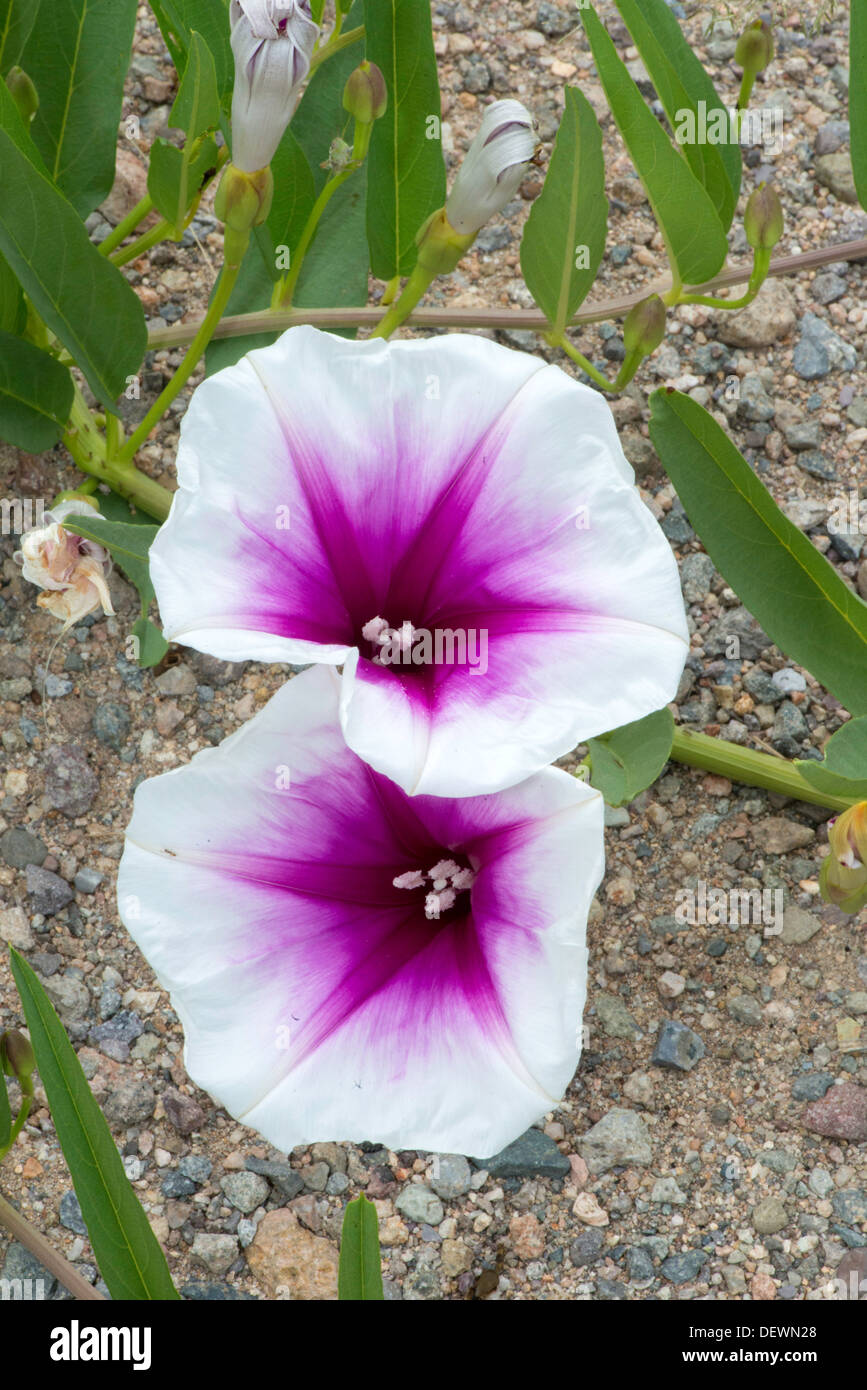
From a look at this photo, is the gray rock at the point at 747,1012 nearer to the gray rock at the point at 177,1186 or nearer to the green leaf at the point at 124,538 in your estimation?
the gray rock at the point at 177,1186

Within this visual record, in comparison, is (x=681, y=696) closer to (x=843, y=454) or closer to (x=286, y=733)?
(x=843, y=454)

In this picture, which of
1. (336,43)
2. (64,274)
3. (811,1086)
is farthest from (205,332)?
(811,1086)

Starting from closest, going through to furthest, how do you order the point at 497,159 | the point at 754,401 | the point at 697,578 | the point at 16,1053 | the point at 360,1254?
1. the point at 360,1254
2. the point at 497,159
3. the point at 16,1053
4. the point at 697,578
5. the point at 754,401

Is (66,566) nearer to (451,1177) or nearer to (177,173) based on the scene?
(177,173)

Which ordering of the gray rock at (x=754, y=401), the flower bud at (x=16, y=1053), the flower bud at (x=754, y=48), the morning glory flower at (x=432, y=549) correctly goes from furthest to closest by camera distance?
the gray rock at (x=754, y=401) → the flower bud at (x=754, y=48) → the flower bud at (x=16, y=1053) → the morning glory flower at (x=432, y=549)

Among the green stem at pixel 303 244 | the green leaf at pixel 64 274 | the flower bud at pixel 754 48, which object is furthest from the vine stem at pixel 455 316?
the flower bud at pixel 754 48

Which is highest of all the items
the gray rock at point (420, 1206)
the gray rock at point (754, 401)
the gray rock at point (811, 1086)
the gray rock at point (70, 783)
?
the gray rock at point (754, 401)
